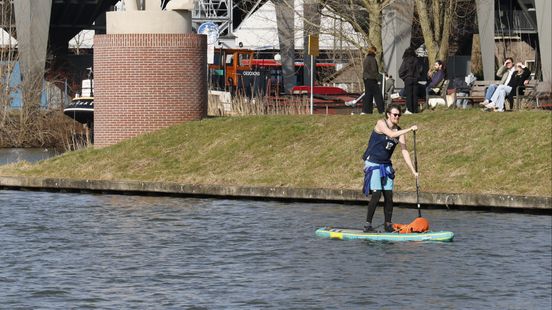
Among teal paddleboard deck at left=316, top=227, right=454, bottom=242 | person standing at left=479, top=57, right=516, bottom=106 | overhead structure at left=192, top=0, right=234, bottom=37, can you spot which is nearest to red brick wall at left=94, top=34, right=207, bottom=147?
person standing at left=479, top=57, right=516, bottom=106

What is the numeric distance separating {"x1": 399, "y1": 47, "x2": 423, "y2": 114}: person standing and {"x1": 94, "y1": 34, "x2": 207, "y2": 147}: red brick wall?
4.76 meters

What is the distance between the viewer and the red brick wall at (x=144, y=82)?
3297 cm

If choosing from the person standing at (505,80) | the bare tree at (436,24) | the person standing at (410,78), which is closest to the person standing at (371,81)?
Answer: the person standing at (410,78)

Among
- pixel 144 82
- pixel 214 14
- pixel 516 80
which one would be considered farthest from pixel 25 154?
pixel 214 14

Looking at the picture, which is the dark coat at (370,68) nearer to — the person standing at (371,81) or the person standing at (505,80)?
the person standing at (371,81)

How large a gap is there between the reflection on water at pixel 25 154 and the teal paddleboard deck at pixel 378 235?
64.3 ft

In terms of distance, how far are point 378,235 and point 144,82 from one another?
1408 cm

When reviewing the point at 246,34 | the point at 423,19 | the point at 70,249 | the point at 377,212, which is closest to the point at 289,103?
the point at 423,19

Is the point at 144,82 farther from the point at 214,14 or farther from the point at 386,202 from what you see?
the point at 214,14

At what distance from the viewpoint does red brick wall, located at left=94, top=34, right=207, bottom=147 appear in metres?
33.0

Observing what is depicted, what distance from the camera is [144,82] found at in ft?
108

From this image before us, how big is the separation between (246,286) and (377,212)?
8.71 meters

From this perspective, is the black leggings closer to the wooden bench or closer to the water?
the water

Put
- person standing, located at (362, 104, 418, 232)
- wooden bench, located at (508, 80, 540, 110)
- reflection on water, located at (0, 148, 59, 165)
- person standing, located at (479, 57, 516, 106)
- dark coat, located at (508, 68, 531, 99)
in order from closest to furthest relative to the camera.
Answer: person standing, located at (362, 104, 418, 232) < person standing, located at (479, 57, 516, 106) < dark coat, located at (508, 68, 531, 99) < wooden bench, located at (508, 80, 540, 110) < reflection on water, located at (0, 148, 59, 165)
